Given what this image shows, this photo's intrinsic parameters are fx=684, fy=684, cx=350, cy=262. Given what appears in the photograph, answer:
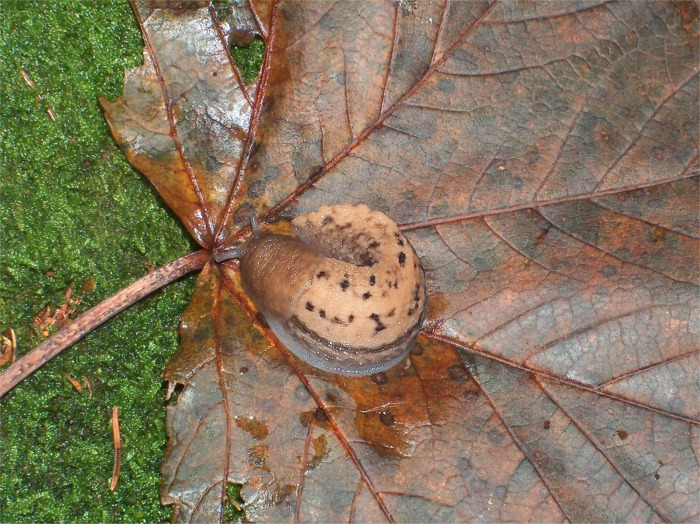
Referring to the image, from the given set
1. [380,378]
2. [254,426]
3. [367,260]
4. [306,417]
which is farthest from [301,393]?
[367,260]

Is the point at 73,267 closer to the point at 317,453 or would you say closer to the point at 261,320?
the point at 261,320

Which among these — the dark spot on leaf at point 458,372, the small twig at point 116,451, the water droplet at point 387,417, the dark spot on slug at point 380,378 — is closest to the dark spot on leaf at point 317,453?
the water droplet at point 387,417

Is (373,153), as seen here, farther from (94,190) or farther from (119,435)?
(119,435)

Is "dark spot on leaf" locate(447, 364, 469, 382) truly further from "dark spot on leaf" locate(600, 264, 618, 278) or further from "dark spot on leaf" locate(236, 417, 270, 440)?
"dark spot on leaf" locate(236, 417, 270, 440)

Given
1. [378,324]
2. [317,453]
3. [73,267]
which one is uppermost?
[73,267]

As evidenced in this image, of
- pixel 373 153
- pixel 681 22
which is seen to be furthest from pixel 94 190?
pixel 681 22

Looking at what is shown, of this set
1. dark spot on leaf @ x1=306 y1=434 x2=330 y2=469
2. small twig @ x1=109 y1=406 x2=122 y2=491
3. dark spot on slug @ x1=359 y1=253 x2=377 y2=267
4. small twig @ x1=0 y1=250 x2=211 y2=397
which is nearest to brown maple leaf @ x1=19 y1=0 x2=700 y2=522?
dark spot on leaf @ x1=306 y1=434 x2=330 y2=469
